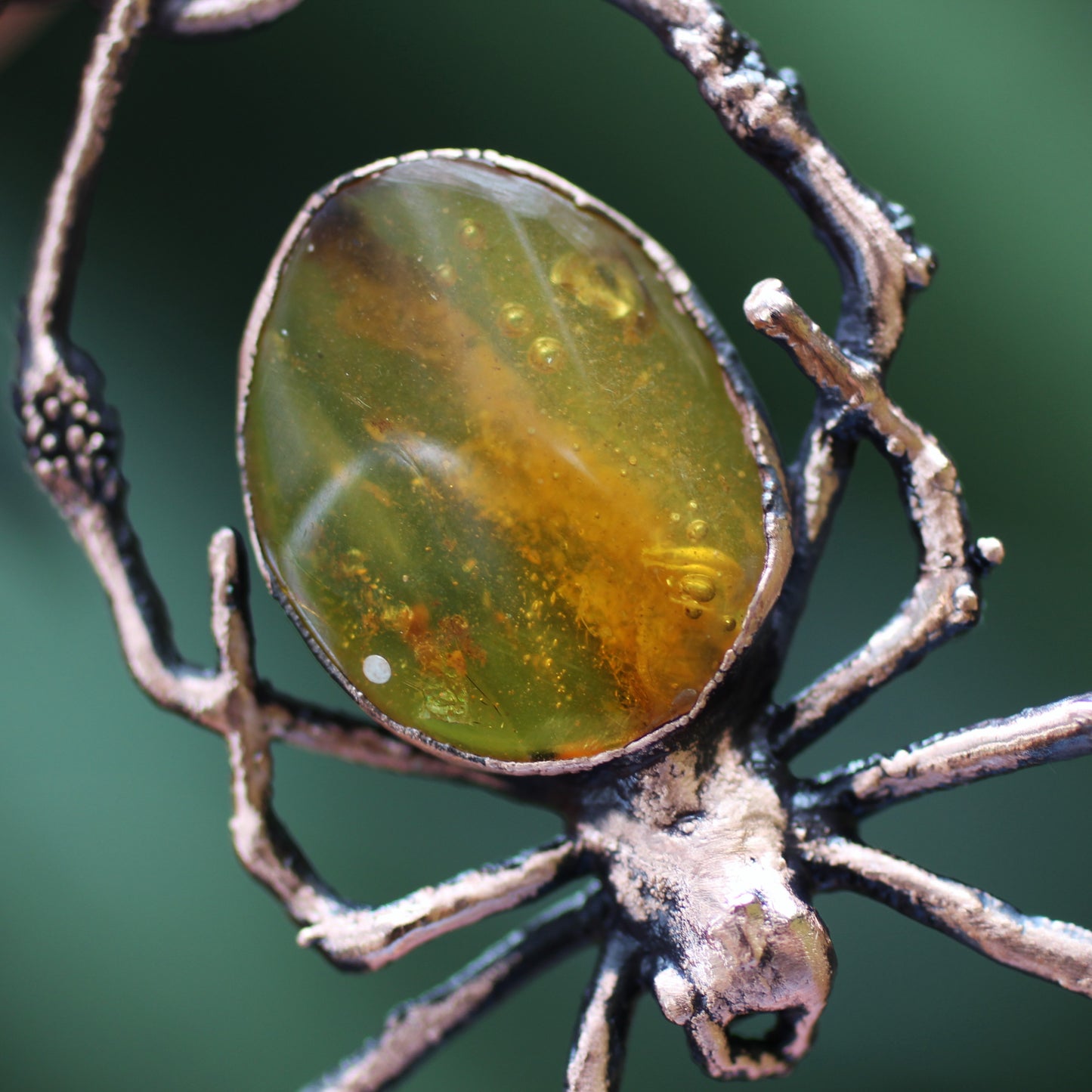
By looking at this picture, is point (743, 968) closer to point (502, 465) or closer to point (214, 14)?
point (502, 465)

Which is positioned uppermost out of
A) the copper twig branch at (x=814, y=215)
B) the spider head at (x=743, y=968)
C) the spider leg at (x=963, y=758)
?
the copper twig branch at (x=814, y=215)

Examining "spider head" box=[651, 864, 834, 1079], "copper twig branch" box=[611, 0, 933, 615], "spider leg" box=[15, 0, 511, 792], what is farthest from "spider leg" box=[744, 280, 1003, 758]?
"spider leg" box=[15, 0, 511, 792]

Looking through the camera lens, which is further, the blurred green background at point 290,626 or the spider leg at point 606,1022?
the blurred green background at point 290,626

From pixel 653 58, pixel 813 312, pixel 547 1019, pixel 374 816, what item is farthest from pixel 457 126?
pixel 547 1019

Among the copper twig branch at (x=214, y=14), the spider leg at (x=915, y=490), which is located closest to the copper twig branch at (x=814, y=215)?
the spider leg at (x=915, y=490)

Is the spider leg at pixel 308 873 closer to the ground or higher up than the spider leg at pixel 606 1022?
higher up

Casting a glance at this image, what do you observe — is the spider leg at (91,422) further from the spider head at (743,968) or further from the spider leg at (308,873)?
the spider head at (743,968)
